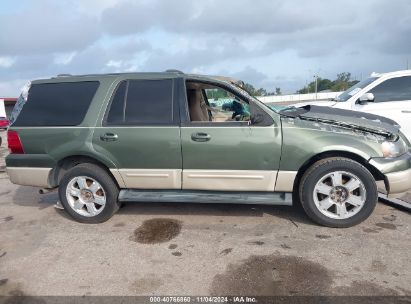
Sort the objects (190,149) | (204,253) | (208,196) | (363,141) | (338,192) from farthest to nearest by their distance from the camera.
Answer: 1. (208,196)
2. (190,149)
3. (338,192)
4. (363,141)
5. (204,253)

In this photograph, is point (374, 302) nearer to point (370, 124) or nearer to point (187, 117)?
point (370, 124)

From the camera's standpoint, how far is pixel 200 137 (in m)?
4.07

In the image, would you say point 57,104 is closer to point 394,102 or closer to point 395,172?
point 395,172

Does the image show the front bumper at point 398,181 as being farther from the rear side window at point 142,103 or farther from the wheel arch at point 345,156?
the rear side window at point 142,103

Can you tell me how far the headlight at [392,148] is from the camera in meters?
3.90

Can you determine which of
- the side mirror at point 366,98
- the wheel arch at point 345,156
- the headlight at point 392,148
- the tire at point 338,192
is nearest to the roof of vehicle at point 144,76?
the wheel arch at point 345,156

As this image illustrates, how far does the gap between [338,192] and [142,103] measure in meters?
2.59

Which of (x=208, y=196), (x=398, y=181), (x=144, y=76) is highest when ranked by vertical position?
(x=144, y=76)

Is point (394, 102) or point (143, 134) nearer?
point (143, 134)

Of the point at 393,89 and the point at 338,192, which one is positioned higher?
the point at 393,89

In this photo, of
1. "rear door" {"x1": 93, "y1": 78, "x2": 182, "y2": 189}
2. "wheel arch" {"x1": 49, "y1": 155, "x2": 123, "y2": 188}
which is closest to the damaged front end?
"rear door" {"x1": 93, "y1": 78, "x2": 182, "y2": 189}

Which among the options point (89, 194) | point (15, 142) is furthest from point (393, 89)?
point (15, 142)

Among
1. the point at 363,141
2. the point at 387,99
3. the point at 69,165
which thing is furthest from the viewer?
the point at 387,99

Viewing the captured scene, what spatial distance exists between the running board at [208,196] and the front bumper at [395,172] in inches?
42.1
